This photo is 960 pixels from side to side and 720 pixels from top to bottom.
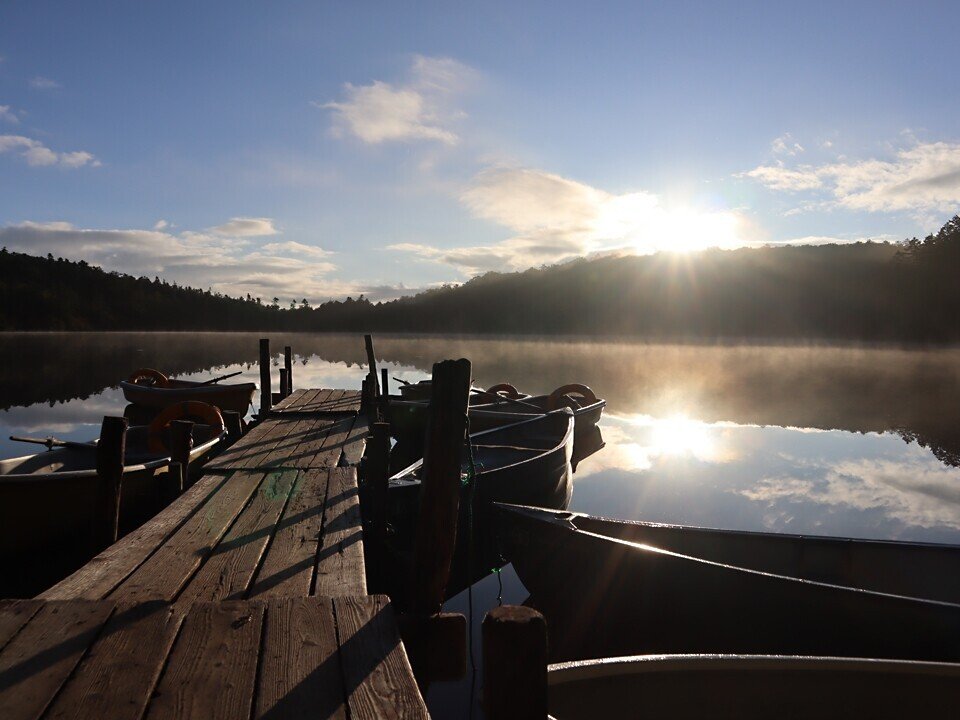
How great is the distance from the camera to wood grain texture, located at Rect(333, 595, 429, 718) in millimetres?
2754

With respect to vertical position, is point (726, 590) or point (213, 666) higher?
point (213, 666)

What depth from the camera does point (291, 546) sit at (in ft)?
16.2

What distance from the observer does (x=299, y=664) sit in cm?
301

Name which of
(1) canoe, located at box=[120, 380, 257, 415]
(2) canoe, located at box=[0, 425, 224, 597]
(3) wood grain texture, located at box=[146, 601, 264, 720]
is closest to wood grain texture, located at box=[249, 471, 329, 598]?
(3) wood grain texture, located at box=[146, 601, 264, 720]

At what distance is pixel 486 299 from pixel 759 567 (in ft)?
484

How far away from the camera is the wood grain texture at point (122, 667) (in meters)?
2.61

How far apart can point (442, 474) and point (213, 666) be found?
2141 mm

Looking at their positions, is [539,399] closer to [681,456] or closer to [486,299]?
[681,456]

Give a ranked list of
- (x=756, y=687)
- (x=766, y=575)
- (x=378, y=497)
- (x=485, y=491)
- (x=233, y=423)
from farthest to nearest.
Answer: (x=233, y=423), (x=485, y=491), (x=378, y=497), (x=766, y=575), (x=756, y=687)

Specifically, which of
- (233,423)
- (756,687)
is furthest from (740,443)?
(756,687)

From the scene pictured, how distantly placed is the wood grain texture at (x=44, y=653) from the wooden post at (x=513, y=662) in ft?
5.94

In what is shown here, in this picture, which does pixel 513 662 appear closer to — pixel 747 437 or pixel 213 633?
pixel 213 633

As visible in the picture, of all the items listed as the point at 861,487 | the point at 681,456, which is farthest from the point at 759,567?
the point at 681,456

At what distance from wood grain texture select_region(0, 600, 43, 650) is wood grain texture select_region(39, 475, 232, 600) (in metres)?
0.20
